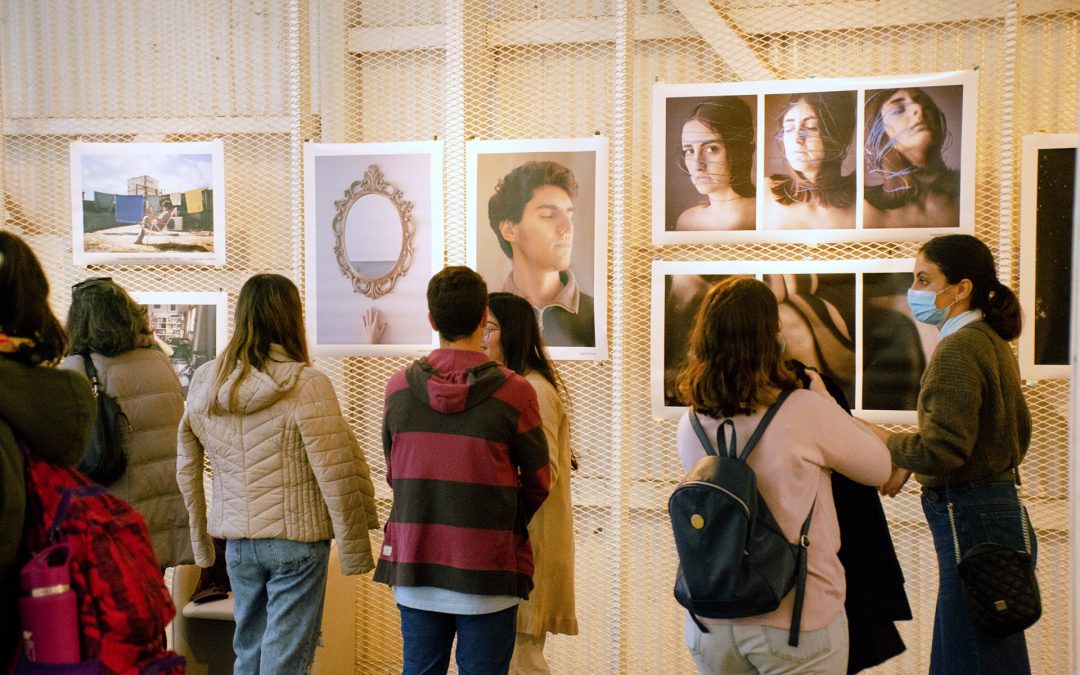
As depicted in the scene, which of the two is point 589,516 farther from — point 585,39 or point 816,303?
point 585,39

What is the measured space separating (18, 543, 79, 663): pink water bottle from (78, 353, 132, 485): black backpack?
1.71 m

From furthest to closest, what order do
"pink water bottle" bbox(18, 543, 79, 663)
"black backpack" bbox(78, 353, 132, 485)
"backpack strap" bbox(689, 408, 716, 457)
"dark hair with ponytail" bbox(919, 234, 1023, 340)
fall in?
"black backpack" bbox(78, 353, 132, 485) < "dark hair with ponytail" bbox(919, 234, 1023, 340) < "backpack strap" bbox(689, 408, 716, 457) < "pink water bottle" bbox(18, 543, 79, 663)

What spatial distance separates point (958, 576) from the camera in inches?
113

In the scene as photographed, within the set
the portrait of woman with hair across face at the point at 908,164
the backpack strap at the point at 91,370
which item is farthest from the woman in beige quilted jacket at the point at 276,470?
the portrait of woman with hair across face at the point at 908,164

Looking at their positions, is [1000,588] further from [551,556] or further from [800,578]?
[551,556]

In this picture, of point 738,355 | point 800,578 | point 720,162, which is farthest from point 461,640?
point 720,162

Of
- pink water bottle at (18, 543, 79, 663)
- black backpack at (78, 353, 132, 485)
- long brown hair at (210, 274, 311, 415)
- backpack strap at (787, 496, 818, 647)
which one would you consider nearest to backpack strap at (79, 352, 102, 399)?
black backpack at (78, 353, 132, 485)

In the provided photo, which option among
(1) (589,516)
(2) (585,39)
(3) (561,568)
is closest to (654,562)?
(1) (589,516)

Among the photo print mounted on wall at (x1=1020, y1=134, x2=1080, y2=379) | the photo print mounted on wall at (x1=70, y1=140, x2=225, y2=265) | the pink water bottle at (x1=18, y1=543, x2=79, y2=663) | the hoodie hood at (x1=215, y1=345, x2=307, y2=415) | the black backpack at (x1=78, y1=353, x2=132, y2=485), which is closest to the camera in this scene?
the pink water bottle at (x1=18, y1=543, x2=79, y2=663)

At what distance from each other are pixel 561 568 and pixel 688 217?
1.57 meters

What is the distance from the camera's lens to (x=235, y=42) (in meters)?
4.81

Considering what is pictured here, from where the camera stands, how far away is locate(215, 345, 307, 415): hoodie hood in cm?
313

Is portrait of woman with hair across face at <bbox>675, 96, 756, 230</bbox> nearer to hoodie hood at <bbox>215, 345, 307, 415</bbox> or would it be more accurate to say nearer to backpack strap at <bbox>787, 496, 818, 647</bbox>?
hoodie hood at <bbox>215, 345, 307, 415</bbox>

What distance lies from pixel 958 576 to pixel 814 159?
5.71 ft
